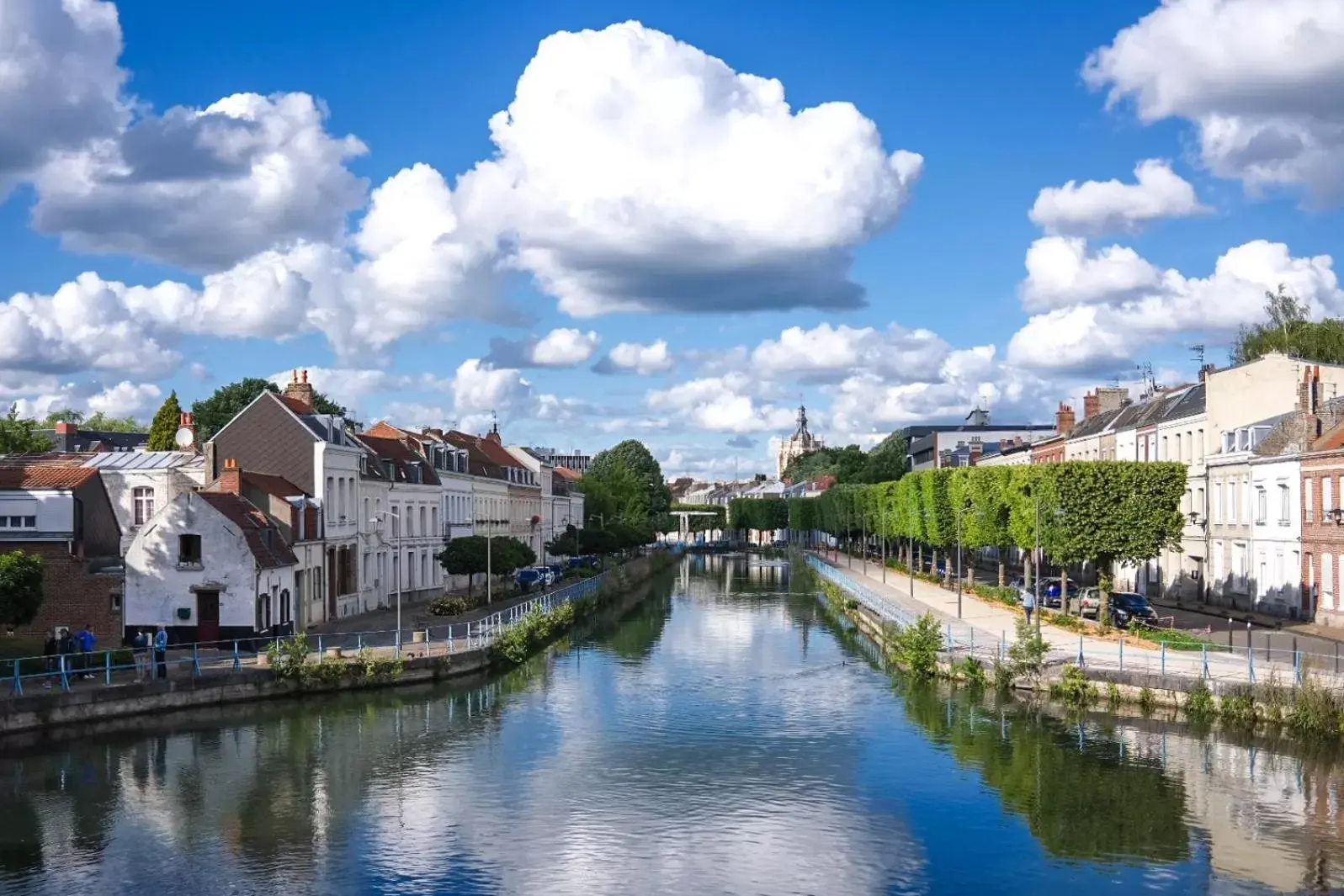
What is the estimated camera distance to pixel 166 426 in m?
87.7

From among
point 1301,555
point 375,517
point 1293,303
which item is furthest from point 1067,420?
point 375,517

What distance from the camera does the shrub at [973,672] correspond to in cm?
3925

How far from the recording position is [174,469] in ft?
165

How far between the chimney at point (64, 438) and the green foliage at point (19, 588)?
51.2 m

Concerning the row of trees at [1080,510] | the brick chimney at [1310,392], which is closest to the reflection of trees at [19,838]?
the row of trees at [1080,510]

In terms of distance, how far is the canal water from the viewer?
71.5 feet

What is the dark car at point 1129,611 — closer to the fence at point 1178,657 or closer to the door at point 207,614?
the fence at point 1178,657

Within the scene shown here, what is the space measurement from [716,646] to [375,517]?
17222 mm

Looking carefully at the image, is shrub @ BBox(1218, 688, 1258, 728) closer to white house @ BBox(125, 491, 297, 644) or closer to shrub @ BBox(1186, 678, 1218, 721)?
shrub @ BBox(1186, 678, 1218, 721)

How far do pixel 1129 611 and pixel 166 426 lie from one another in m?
64.3

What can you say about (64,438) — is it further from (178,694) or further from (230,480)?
(178,694)

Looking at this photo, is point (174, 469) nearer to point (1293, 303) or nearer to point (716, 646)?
point (716, 646)

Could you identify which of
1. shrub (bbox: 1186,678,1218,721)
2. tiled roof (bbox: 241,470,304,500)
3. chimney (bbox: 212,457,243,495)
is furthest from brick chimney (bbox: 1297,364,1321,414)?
chimney (bbox: 212,457,243,495)

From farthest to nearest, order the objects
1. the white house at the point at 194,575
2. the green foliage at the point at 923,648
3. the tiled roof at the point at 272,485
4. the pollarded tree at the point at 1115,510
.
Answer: the tiled roof at the point at 272,485
the pollarded tree at the point at 1115,510
the white house at the point at 194,575
the green foliage at the point at 923,648
